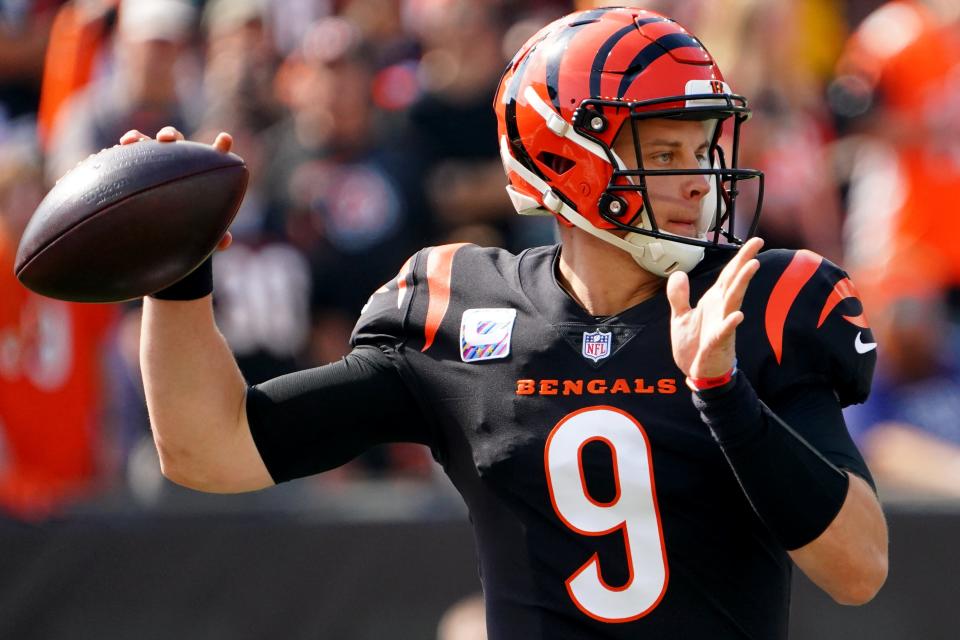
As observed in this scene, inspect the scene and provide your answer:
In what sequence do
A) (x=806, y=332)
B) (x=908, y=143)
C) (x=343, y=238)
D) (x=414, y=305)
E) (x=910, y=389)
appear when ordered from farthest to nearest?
(x=908, y=143), (x=343, y=238), (x=910, y=389), (x=414, y=305), (x=806, y=332)

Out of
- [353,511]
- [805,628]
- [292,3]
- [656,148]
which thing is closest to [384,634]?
[353,511]

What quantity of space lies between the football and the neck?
663 mm

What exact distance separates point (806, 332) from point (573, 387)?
1.35 ft

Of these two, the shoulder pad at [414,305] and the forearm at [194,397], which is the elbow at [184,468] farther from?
the shoulder pad at [414,305]

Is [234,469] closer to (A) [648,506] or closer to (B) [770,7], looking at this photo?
(A) [648,506]

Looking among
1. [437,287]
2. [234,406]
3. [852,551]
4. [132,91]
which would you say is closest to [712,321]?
[852,551]

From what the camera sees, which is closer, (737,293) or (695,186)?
(737,293)

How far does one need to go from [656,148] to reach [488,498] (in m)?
0.70

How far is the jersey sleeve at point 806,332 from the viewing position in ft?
8.39

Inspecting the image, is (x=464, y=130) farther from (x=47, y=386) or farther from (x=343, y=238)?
(x=47, y=386)

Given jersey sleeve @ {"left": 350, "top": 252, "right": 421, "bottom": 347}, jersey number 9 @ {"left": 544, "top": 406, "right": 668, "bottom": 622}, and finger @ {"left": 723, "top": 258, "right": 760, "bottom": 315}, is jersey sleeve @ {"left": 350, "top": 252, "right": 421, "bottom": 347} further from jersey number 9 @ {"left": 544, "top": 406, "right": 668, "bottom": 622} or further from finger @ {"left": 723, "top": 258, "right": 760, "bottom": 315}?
finger @ {"left": 723, "top": 258, "right": 760, "bottom": 315}

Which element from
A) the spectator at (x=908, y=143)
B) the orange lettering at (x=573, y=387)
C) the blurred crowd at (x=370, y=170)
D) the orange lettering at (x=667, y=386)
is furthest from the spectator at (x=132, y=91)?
the orange lettering at (x=667, y=386)

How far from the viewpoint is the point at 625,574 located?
8.38ft

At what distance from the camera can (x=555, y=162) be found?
284 cm
